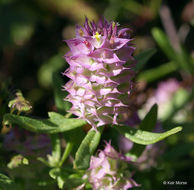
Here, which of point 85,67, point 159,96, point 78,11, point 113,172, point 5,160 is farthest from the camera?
point 78,11

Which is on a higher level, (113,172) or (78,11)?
(78,11)

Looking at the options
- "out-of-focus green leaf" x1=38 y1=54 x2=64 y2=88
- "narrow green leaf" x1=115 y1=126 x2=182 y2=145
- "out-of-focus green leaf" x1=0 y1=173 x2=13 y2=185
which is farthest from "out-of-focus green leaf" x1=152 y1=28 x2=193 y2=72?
"out-of-focus green leaf" x1=0 y1=173 x2=13 y2=185

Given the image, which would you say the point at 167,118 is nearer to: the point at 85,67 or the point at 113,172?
the point at 113,172

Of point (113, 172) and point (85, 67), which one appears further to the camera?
point (113, 172)

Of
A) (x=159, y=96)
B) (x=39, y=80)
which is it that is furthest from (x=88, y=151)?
(x=39, y=80)

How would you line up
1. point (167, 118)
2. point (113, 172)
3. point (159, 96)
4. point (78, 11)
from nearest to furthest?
point (113, 172)
point (167, 118)
point (159, 96)
point (78, 11)

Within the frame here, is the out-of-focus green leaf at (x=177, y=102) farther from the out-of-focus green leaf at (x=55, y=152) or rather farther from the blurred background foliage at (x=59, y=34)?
the out-of-focus green leaf at (x=55, y=152)

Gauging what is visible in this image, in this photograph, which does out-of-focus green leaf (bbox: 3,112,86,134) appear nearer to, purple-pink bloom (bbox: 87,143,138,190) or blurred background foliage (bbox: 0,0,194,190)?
purple-pink bloom (bbox: 87,143,138,190)

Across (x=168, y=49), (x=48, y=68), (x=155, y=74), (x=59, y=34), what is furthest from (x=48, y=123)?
(x=59, y=34)
